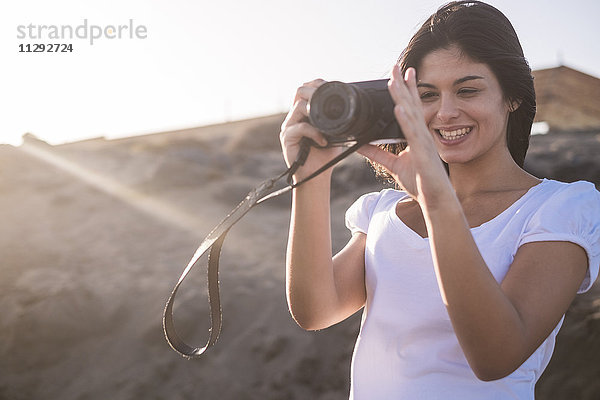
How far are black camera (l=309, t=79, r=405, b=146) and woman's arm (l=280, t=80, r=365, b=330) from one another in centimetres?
8

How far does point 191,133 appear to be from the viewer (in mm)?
17938

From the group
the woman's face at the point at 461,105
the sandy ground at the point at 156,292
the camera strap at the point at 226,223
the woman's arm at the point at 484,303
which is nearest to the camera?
the woman's arm at the point at 484,303

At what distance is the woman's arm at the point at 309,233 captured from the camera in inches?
59.6

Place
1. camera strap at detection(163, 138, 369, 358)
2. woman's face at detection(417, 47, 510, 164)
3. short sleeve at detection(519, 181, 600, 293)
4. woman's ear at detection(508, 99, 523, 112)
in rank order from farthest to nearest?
woman's ear at detection(508, 99, 523, 112)
woman's face at detection(417, 47, 510, 164)
camera strap at detection(163, 138, 369, 358)
short sleeve at detection(519, 181, 600, 293)

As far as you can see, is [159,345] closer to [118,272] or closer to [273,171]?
[118,272]

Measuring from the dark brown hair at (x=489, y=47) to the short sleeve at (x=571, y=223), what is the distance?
42 centimetres

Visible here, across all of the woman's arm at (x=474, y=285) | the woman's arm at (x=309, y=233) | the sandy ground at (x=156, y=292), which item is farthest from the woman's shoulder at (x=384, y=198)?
the sandy ground at (x=156, y=292)

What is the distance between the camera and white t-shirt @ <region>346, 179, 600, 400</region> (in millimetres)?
1320

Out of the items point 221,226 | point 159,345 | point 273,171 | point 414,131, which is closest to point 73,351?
point 159,345

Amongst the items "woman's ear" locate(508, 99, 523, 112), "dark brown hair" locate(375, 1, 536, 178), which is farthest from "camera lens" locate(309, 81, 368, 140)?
"woman's ear" locate(508, 99, 523, 112)

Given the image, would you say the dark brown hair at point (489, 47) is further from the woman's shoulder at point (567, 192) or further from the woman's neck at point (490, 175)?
the woman's shoulder at point (567, 192)

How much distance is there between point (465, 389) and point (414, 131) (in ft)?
2.09

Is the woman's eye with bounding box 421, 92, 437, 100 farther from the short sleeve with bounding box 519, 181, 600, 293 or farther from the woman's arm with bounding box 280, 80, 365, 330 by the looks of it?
the short sleeve with bounding box 519, 181, 600, 293

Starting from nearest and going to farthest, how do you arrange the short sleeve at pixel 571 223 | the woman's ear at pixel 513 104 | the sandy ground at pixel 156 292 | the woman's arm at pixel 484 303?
the woman's arm at pixel 484 303
the short sleeve at pixel 571 223
the woman's ear at pixel 513 104
the sandy ground at pixel 156 292
